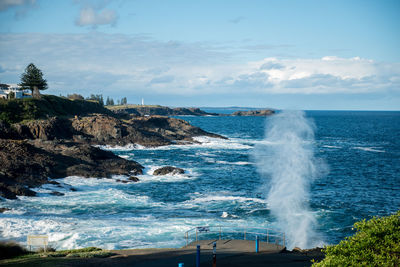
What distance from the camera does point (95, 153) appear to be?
206 ft

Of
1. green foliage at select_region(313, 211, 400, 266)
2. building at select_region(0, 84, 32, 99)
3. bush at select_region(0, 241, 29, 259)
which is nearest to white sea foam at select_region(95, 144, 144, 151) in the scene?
building at select_region(0, 84, 32, 99)

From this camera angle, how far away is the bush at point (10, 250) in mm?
25519

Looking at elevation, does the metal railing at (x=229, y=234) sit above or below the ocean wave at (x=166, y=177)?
below

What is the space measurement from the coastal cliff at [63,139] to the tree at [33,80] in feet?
19.8

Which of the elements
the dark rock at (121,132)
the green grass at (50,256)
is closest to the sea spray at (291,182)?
the green grass at (50,256)

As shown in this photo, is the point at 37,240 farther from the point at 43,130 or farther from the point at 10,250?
the point at 43,130

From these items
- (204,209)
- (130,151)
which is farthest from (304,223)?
(130,151)

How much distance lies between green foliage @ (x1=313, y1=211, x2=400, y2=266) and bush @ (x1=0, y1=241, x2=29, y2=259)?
2101cm

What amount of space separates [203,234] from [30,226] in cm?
1571

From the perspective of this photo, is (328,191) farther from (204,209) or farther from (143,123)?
(143,123)

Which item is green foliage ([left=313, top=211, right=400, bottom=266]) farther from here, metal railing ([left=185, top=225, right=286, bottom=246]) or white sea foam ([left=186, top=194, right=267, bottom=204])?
white sea foam ([left=186, top=194, right=267, bottom=204])

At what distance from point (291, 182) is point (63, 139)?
4995 cm

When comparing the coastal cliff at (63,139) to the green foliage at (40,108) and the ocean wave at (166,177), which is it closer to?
the green foliage at (40,108)

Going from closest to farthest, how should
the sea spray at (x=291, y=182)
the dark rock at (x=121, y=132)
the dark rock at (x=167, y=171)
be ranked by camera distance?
the sea spray at (x=291, y=182) < the dark rock at (x=167, y=171) < the dark rock at (x=121, y=132)
